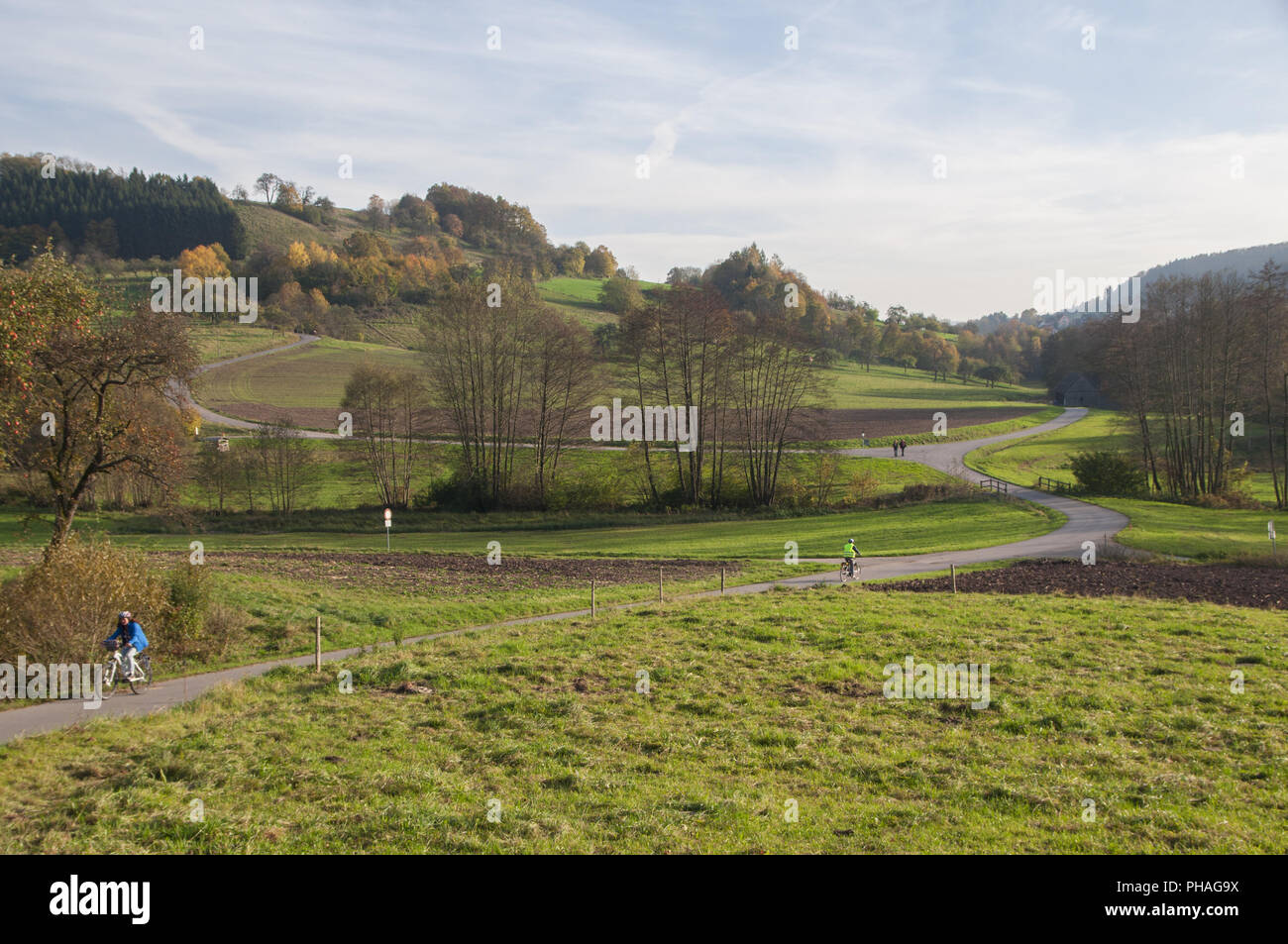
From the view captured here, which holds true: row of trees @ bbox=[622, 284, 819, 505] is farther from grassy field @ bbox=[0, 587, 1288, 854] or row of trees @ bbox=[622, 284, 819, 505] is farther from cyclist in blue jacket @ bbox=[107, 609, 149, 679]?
cyclist in blue jacket @ bbox=[107, 609, 149, 679]

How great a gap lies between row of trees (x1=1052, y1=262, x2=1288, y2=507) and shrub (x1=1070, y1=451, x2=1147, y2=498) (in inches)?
115

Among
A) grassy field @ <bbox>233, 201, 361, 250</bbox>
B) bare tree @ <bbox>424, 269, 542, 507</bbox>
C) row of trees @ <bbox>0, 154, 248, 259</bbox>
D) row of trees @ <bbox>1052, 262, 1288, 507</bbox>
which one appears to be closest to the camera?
bare tree @ <bbox>424, 269, 542, 507</bbox>

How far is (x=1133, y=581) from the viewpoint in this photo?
26125 mm

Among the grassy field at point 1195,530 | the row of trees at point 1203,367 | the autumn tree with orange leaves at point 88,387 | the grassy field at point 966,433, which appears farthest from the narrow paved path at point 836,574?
the row of trees at point 1203,367

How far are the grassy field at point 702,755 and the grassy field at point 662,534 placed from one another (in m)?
20.6

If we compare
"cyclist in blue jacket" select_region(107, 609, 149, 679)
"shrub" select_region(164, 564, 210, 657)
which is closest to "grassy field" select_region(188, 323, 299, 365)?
"shrub" select_region(164, 564, 210, 657)

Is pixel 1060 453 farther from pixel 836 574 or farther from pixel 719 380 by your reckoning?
pixel 836 574

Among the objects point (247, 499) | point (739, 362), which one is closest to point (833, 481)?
point (739, 362)

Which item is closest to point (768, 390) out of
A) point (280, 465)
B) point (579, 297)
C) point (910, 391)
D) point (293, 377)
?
point (280, 465)

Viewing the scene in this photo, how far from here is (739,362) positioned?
56594mm

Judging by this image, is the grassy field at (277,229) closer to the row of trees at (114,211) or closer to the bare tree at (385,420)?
the row of trees at (114,211)

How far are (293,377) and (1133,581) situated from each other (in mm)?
89742

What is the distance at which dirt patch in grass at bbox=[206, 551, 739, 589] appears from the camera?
2823 centimetres
